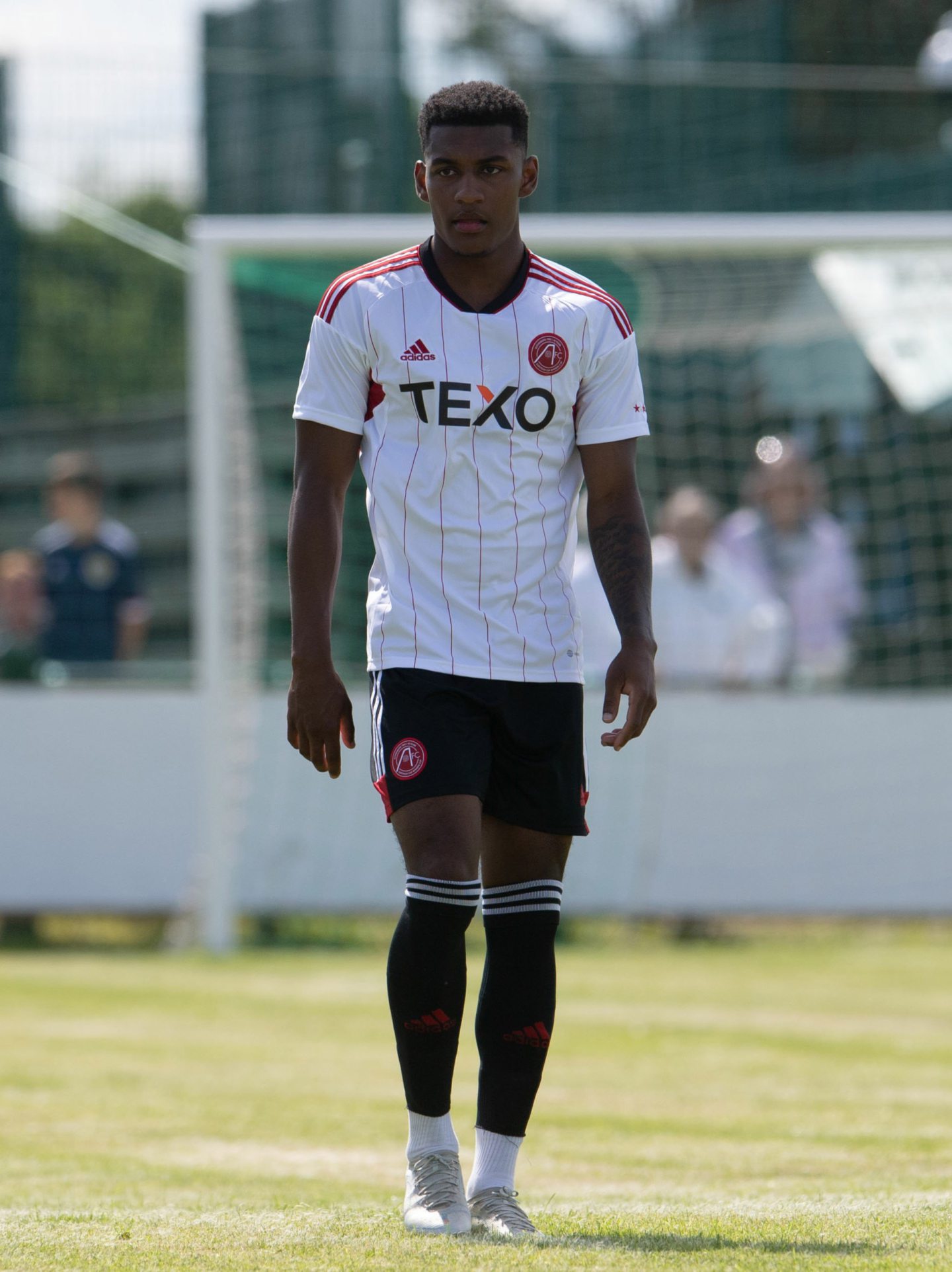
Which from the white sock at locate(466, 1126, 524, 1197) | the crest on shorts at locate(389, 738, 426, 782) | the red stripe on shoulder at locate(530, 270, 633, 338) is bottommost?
the white sock at locate(466, 1126, 524, 1197)

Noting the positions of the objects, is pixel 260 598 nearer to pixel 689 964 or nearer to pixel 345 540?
pixel 345 540

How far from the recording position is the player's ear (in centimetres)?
389

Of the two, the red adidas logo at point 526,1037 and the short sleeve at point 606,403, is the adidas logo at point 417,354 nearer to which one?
the short sleeve at point 606,403

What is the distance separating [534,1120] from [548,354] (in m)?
2.68

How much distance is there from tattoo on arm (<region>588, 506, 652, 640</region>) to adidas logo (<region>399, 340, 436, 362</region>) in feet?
1.56

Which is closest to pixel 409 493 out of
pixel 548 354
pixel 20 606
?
pixel 548 354

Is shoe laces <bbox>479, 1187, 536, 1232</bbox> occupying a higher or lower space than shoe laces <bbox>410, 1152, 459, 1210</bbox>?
lower

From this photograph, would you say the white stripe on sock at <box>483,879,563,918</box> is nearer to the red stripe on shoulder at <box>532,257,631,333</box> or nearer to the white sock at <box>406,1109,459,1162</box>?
the white sock at <box>406,1109,459,1162</box>

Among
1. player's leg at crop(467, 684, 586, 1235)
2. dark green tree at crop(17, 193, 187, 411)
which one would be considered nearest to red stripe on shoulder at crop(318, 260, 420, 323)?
player's leg at crop(467, 684, 586, 1235)

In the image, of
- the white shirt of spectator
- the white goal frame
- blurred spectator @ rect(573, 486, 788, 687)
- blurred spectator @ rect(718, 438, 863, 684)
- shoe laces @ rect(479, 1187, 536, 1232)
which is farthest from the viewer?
blurred spectator @ rect(718, 438, 863, 684)

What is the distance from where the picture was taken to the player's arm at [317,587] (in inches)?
148

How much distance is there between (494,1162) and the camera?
3.84 meters

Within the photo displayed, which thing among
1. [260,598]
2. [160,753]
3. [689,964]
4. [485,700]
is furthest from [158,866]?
[485,700]

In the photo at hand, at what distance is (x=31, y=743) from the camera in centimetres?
1113
